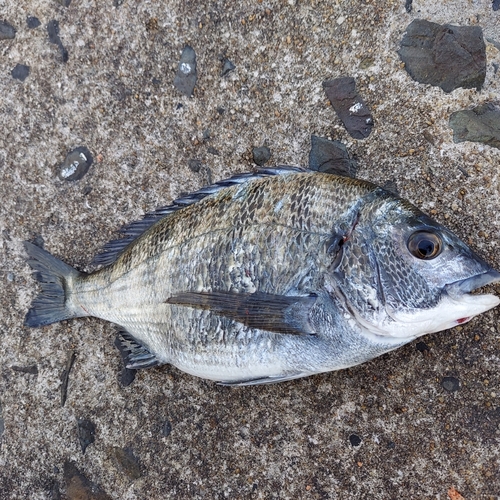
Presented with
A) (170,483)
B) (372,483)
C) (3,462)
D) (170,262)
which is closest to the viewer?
(170,262)

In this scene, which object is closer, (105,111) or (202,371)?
(202,371)

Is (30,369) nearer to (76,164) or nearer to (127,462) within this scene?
(127,462)

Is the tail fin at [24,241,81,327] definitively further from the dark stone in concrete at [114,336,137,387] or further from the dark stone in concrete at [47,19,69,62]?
the dark stone in concrete at [47,19,69,62]

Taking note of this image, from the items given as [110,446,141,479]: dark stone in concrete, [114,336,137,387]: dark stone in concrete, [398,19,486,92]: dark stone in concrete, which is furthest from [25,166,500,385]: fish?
[398,19,486,92]: dark stone in concrete

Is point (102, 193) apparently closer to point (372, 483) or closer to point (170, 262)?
point (170, 262)

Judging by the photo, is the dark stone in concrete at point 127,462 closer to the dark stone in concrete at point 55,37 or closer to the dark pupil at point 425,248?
A: the dark pupil at point 425,248

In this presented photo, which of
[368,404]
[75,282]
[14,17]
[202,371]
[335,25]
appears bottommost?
[368,404]

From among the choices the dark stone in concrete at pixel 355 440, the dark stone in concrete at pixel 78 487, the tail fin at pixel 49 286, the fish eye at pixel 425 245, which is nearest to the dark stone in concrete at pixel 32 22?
the tail fin at pixel 49 286

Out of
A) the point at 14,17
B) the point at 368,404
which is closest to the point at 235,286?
the point at 368,404
